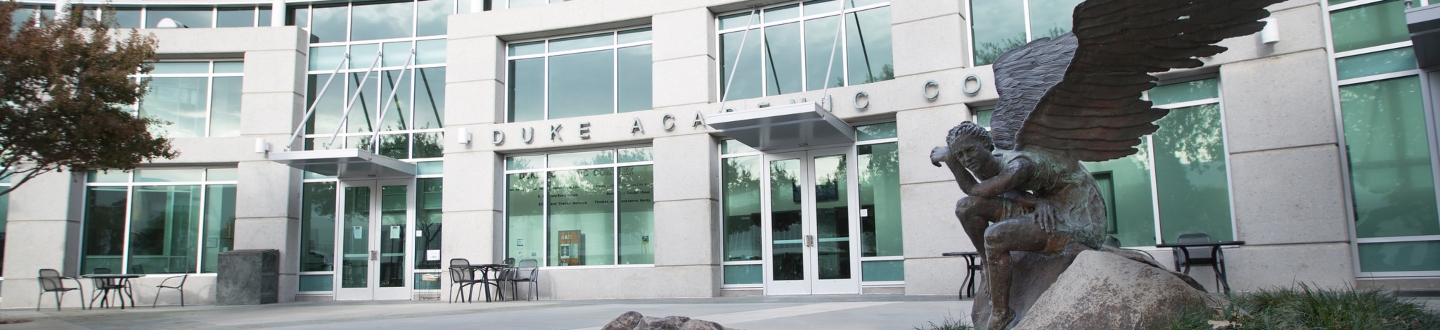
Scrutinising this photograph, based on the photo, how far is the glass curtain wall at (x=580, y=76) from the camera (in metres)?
16.1

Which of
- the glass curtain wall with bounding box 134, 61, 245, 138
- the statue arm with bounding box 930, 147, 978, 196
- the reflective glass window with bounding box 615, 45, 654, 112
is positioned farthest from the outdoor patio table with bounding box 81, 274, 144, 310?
the statue arm with bounding box 930, 147, 978, 196

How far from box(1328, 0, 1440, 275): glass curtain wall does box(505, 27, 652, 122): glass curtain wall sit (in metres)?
10.2

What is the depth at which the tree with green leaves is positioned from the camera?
996 cm

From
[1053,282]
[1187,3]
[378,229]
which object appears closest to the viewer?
[1187,3]

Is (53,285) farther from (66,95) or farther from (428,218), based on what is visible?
(66,95)

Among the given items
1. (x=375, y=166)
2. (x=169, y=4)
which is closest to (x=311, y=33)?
(x=169, y=4)

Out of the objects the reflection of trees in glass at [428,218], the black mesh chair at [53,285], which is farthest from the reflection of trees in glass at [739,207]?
the black mesh chair at [53,285]

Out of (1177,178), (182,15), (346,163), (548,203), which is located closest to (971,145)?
(1177,178)

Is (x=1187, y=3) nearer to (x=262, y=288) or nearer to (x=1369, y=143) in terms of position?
(x=1369, y=143)

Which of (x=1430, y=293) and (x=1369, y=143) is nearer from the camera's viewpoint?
(x=1430, y=293)

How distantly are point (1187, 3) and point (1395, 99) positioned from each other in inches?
329

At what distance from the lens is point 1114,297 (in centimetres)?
429

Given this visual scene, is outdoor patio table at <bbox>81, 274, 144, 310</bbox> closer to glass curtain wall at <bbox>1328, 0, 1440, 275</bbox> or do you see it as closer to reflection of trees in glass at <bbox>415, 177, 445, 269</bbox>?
reflection of trees in glass at <bbox>415, 177, 445, 269</bbox>

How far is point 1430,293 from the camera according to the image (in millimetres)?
9578
